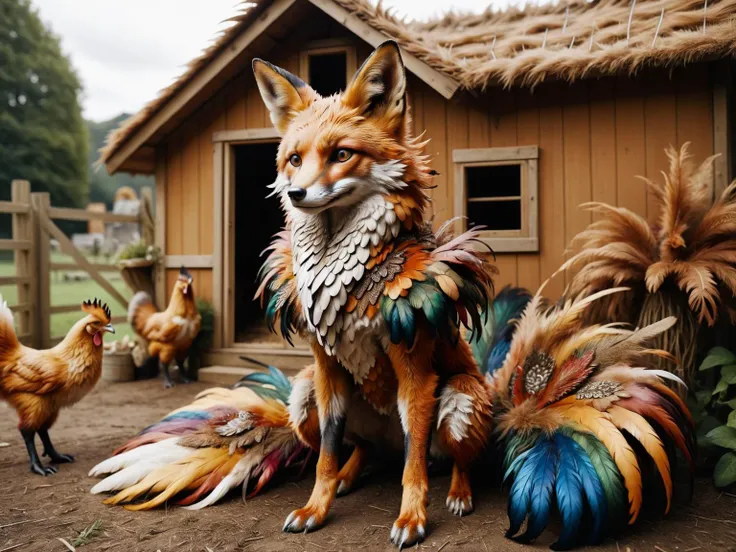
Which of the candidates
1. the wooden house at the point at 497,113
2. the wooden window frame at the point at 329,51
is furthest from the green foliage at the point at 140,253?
the wooden window frame at the point at 329,51

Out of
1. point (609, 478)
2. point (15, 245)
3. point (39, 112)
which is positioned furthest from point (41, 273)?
point (39, 112)

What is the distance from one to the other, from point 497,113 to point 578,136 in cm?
73

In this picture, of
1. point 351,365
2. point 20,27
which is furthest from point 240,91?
point 20,27

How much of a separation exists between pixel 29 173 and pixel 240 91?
20.2 meters

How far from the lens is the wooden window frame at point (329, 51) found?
5379 mm

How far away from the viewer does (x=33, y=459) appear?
3182 mm

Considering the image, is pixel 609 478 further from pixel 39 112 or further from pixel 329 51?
pixel 39 112

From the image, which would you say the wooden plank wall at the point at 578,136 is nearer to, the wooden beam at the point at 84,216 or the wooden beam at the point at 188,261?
the wooden beam at the point at 188,261

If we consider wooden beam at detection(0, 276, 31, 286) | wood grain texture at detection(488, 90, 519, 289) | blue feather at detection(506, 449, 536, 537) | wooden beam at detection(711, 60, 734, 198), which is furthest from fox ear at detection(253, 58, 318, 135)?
wooden beam at detection(0, 276, 31, 286)

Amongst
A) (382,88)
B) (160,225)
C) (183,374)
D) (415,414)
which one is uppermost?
(382,88)

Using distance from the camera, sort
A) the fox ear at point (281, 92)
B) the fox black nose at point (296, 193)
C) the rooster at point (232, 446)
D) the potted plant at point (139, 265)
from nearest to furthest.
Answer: the fox black nose at point (296, 193), the fox ear at point (281, 92), the rooster at point (232, 446), the potted plant at point (139, 265)

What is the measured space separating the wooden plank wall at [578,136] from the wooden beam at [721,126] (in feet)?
0.19

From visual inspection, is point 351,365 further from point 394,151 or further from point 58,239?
point 58,239

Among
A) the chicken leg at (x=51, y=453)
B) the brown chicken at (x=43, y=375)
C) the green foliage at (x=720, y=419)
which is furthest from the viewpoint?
the chicken leg at (x=51, y=453)
